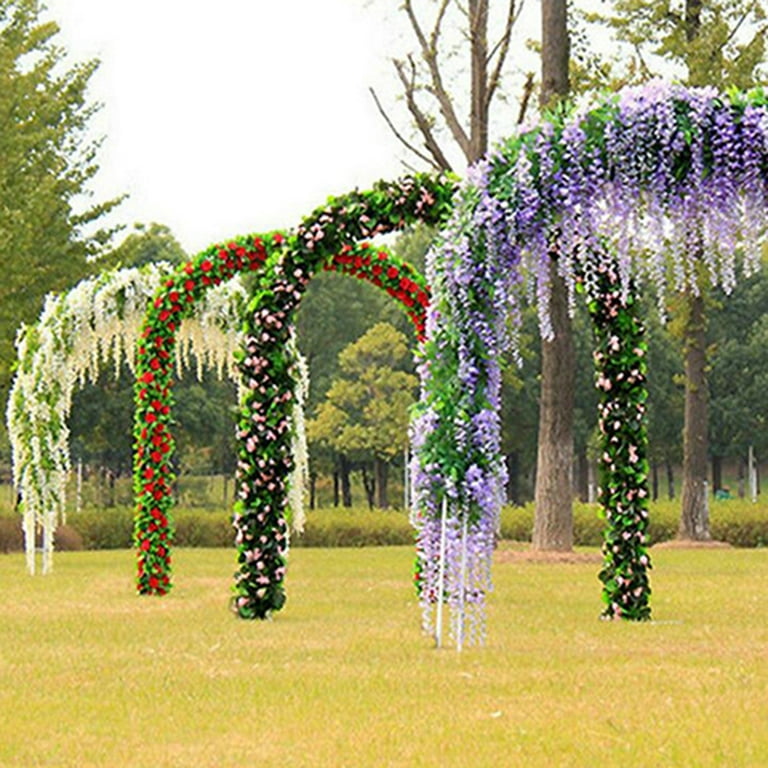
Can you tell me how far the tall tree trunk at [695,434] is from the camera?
2853cm

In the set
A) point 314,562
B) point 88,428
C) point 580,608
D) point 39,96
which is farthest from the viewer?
point 88,428

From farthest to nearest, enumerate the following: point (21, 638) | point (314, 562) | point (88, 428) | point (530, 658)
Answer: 1. point (88, 428)
2. point (314, 562)
3. point (21, 638)
4. point (530, 658)

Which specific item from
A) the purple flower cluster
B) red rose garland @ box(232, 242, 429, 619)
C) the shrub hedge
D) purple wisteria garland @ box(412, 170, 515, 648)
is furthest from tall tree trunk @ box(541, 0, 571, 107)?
purple wisteria garland @ box(412, 170, 515, 648)

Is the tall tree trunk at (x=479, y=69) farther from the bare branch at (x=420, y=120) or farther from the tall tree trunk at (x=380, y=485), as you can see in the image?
the tall tree trunk at (x=380, y=485)

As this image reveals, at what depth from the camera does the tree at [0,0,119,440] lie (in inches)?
1045

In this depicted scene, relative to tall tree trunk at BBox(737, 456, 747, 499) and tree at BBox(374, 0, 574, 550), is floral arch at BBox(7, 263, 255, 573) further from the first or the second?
tall tree trunk at BBox(737, 456, 747, 499)

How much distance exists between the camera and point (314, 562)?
2400 cm

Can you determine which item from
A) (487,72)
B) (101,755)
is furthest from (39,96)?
(101,755)

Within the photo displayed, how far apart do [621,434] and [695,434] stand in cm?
1685

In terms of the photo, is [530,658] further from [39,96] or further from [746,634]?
[39,96]

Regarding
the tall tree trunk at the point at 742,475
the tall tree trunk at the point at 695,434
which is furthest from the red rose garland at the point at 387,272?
the tall tree trunk at the point at 742,475

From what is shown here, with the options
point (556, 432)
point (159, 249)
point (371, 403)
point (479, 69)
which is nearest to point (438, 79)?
point (479, 69)

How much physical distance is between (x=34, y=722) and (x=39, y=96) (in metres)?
25.9

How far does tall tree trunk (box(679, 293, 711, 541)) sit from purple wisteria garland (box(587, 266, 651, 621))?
15793 mm
